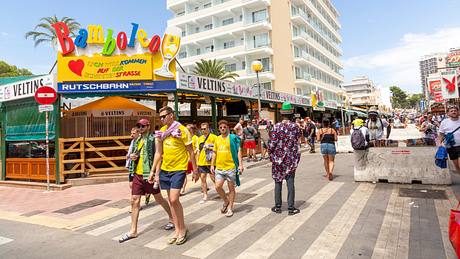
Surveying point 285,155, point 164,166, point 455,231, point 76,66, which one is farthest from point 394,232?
point 76,66

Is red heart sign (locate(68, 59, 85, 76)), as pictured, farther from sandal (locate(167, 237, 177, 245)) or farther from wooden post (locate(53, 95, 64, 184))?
sandal (locate(167, 237, 177, 245))

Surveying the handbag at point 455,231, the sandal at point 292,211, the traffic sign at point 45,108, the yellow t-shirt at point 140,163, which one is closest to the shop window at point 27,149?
the traffic sign at point 45,108

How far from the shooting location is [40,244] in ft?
15.1

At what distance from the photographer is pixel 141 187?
463 cm

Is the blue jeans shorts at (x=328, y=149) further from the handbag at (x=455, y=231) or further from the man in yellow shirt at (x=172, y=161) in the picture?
the handbag at (x=455, y=231)

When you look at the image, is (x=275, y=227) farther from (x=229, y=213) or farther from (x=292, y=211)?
(x=229, y=213)

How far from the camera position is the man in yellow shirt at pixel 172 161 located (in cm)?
427

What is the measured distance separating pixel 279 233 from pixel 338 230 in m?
0.89

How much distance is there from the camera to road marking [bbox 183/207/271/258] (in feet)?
12.9

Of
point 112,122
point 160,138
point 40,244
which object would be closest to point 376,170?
point 160,138

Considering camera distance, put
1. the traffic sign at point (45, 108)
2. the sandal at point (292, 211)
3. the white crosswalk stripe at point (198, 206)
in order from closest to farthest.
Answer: the white crosswalk stripe at point (198, 206), the sandal at point (292, 211), the traffic sign at point (45, 108)

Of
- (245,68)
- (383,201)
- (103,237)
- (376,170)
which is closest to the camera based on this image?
(103,237)

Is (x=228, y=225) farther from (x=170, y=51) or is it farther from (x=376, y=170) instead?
(x=170, y=51)

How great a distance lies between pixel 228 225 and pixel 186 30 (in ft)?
147
